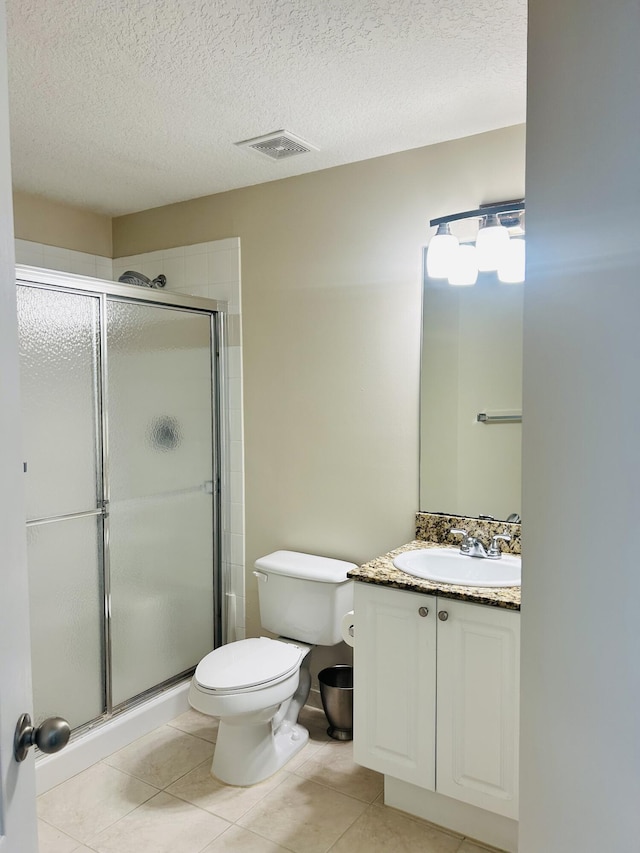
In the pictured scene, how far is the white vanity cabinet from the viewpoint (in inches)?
73.0

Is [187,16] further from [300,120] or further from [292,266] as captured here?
[292,266]

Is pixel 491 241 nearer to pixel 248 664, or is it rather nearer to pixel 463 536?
pixel 463 536

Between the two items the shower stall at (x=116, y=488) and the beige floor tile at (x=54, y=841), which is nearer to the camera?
the beige floor tile at (x=54, y=841)

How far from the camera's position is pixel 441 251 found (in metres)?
2.25

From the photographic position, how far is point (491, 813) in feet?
6.46

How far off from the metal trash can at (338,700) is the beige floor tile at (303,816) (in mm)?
324

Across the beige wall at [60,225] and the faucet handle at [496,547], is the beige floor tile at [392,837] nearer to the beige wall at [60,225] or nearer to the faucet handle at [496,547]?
the faucet handle at [496,547]

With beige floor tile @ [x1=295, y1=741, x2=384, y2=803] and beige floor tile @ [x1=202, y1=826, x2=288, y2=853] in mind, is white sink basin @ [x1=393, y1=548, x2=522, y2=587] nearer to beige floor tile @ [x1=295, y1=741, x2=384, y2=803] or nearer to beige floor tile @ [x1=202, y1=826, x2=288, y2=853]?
beige floor tile @ [x1=295, y1=741, x2=384, y2=803]

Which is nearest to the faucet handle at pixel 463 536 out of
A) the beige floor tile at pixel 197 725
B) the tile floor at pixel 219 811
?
the tile floor at pixel 219 811

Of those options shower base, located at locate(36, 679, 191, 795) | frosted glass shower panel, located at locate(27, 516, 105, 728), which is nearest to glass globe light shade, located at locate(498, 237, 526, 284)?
frosted glass shower panel, located at locate(27, 516, 105, 728)

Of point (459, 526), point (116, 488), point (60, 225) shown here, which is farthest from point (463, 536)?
point (60, 225)

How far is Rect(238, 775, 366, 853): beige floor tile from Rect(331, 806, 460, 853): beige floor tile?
0.13 feet

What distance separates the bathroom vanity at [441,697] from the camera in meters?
1.86

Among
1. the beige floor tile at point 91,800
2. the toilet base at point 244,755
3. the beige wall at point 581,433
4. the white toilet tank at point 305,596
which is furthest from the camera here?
the white toilet tank at point 305,596
